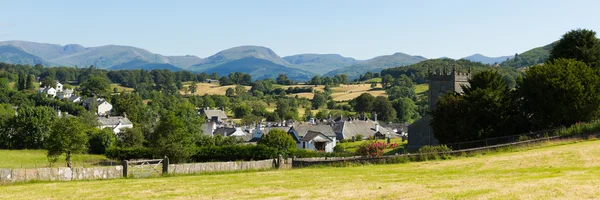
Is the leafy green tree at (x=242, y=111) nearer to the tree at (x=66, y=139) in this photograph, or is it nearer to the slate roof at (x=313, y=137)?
the slate roof at (x=313, y=137)

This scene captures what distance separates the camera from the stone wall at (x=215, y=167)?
35281 millimetres

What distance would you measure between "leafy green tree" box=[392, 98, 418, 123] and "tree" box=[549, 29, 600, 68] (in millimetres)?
101570

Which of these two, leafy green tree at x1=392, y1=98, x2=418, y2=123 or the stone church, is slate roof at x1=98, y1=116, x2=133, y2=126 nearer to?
the stone church

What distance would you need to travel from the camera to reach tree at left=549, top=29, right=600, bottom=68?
59.2m

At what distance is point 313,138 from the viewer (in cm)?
8962

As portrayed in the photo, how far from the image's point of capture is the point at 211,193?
2145 centimetres

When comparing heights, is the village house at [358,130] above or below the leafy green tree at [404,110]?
below

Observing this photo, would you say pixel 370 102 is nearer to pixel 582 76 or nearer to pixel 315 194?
pixel 582 76

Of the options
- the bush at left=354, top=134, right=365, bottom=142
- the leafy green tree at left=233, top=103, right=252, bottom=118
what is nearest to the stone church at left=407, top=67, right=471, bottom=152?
the bush at left=354, top=134, right=365, bottom=142

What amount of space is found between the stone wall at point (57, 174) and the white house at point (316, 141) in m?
58.0

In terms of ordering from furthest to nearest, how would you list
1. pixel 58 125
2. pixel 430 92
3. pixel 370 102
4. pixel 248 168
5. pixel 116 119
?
pixel 370 102, pixel 116 119, pixel 430 92, pixel 58 125, pixel 248 168

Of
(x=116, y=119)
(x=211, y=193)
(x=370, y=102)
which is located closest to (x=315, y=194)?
(x=211, y=193)

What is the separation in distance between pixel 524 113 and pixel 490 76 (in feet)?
17.8

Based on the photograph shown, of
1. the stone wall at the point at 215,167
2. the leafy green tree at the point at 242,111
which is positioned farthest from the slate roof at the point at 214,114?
the stone wall at the point at 215,167
